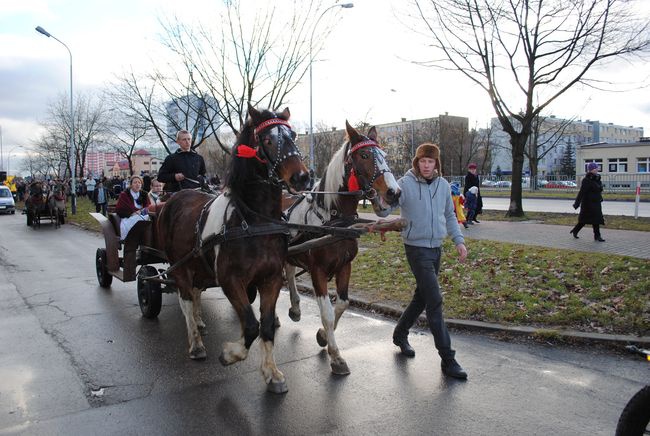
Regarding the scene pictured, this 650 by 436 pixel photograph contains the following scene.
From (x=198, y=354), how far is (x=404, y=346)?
2251 mm

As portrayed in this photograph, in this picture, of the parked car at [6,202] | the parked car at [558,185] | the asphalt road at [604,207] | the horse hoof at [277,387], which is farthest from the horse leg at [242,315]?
the parked car at [558,185]

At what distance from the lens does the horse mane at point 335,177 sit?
5043 millimetres

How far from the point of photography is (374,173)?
15.3 ft

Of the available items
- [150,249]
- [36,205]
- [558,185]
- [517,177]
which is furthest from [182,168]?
[558,185]

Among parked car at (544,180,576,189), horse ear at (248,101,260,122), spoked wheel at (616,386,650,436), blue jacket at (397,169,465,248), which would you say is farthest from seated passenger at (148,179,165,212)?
parked car at (544,180,576,189)

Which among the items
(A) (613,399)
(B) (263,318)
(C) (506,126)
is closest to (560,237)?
(C) (506,126)

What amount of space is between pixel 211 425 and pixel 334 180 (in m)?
2.57

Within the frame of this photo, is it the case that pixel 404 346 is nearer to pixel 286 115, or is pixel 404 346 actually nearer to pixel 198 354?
pixel 198 354

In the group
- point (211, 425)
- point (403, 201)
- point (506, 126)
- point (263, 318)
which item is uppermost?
point (506, 126)

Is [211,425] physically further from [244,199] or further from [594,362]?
[594,362]

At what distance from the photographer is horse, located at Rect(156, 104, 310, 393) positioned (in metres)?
4.17

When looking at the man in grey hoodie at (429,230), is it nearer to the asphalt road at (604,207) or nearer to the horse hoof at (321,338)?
the horse hoof at (321,338)

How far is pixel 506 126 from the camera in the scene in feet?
61.5

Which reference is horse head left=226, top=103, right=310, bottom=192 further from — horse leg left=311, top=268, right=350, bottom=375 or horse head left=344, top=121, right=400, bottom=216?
horse leg left=311, top=268, right=350, bottom=375
